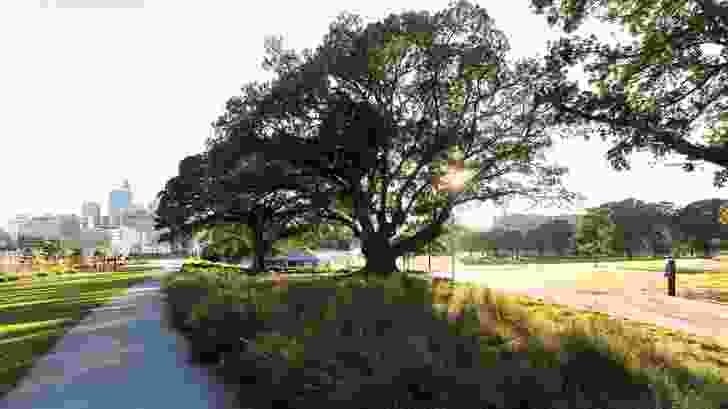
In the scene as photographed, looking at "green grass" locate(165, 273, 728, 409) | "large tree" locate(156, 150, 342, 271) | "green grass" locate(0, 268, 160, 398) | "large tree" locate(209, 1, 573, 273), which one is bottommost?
"green grass" locate(0, 268, 160, 398)

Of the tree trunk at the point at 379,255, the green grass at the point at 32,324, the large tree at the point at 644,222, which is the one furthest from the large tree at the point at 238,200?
the large tree at the point at 644,222

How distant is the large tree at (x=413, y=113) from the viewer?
2025 centimetres

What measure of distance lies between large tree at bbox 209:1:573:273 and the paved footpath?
12977mm

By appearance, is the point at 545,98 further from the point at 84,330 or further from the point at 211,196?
the point at 211,196

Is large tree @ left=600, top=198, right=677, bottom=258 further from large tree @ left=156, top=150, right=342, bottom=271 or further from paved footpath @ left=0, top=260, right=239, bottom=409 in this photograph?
paved footpath @ left=0, top=260, right=239, bottom=409

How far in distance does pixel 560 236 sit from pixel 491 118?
7709 centimetres

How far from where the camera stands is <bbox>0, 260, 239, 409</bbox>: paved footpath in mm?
5695

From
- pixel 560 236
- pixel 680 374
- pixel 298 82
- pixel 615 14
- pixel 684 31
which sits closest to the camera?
pixel 680 374

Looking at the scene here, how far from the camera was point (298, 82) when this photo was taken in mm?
20141

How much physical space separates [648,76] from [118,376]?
13474 mm

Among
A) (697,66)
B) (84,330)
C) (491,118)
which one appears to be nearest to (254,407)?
(84,330)

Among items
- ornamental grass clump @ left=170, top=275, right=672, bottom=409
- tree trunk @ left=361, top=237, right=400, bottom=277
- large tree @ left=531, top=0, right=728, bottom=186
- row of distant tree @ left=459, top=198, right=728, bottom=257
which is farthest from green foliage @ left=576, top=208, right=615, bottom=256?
ornamental grass clump @ left=170, top=275, right=672, bottom=409

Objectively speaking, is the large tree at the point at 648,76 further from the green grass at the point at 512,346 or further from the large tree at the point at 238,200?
the large tree at the point at 238,200

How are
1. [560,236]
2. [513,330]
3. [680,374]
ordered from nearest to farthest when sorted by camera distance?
1. [680,374]
2. [513,330]
3. [560,236]
